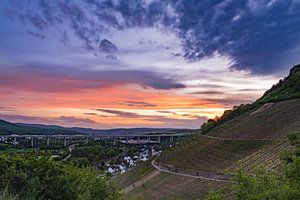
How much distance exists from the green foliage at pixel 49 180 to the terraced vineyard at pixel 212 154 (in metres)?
28.0

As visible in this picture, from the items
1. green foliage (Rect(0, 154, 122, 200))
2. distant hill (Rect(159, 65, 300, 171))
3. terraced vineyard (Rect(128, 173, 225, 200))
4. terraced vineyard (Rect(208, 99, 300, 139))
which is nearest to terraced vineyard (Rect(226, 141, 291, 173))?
distant hill (Rect(159, 65, 300, 171))

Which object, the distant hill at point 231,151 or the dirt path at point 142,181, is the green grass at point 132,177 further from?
the dirt path at point 142,181

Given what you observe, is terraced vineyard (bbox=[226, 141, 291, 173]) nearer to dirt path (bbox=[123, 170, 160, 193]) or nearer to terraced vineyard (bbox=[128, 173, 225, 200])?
terraced vineyard (bbox=[128, 173, 225, 200])

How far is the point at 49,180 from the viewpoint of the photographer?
27.8 m

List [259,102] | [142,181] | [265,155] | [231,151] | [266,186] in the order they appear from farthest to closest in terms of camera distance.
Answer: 1. [259,102]
2. [231,151]
3. [142,181]
4. [265,155]
5. [266,186]

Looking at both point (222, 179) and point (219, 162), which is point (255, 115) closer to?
point (219, 162)

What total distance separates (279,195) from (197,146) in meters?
69.3

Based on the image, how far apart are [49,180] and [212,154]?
149 feet

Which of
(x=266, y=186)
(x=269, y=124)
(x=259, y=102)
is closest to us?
(x=266, y=186)

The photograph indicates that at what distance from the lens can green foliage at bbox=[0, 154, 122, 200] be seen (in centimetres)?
2631

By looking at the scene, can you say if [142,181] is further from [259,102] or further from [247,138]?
[259,102]

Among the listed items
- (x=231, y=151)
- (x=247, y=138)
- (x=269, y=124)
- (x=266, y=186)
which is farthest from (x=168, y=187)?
(x=266, y=186)

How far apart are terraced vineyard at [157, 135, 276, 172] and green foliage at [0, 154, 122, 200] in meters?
28.0

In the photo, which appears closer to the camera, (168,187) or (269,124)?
(168,187)
